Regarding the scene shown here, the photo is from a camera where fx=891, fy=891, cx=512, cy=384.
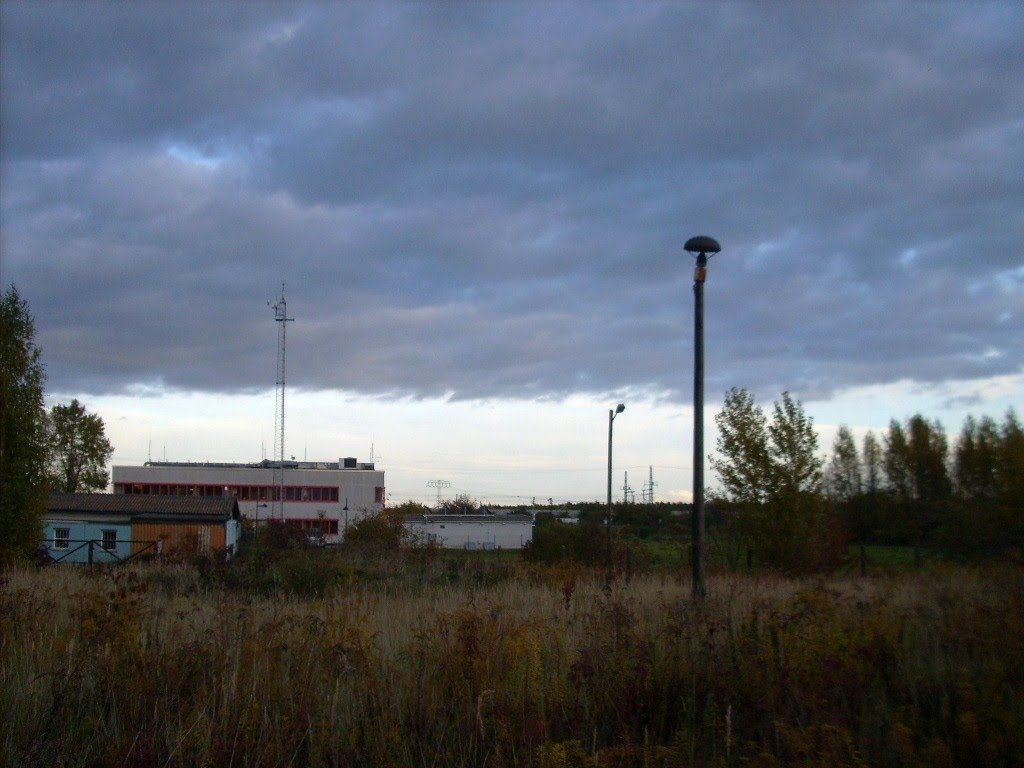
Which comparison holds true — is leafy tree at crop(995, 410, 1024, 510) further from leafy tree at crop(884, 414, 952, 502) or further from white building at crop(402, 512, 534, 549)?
white building at crop(402, 512, 534, 549)

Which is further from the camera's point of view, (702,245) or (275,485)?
(275,485)

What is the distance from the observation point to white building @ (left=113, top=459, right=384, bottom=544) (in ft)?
260

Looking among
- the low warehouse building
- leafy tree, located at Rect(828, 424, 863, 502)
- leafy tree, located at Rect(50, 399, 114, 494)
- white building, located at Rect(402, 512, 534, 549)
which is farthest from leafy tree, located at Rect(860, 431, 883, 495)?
leafy tree, located at Rect(50, 399, 114, 494)

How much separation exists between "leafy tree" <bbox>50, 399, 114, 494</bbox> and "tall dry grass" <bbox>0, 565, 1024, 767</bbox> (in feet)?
229

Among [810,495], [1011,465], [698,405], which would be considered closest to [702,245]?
[698,405]

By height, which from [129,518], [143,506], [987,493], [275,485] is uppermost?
[987,493]

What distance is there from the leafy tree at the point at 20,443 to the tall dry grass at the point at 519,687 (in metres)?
14.9

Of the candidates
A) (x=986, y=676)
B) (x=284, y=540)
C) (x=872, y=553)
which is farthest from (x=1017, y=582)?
(x=284, y=540)

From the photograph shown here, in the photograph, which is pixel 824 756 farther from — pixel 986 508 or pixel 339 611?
pixel 986 508

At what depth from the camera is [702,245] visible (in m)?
11.8

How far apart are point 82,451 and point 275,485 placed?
626 inches

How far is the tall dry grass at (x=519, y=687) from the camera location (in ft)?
16.5

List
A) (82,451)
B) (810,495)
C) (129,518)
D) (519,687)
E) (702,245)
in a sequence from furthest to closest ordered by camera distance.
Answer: (82,451) < (129,518) < (810,495) < (702,245) < (519,687)

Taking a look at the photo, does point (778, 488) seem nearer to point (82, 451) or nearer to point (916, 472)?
point (916, 472)
